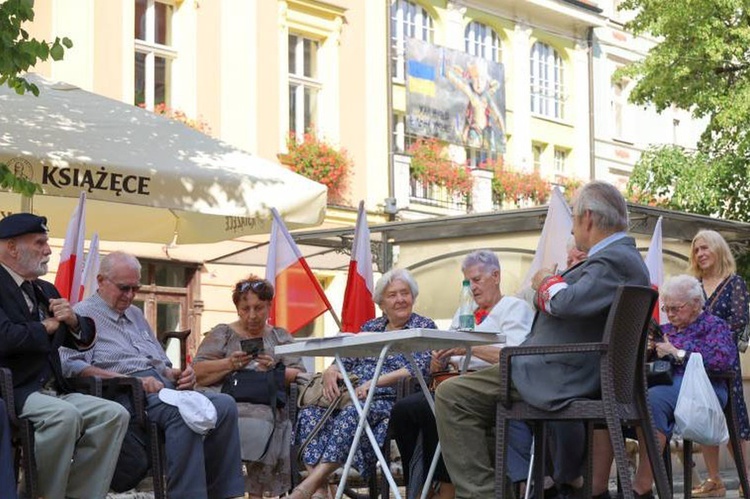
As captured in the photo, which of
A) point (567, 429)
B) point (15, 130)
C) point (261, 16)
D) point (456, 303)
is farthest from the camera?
point (261, 16)

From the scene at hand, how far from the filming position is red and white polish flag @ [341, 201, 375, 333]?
11.3 meters

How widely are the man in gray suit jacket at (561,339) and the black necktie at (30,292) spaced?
1996mm

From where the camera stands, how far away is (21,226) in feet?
24.8

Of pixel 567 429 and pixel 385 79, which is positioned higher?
pixel 385 79

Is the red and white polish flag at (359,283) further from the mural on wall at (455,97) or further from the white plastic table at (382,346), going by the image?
the mural on wall at (455,97)

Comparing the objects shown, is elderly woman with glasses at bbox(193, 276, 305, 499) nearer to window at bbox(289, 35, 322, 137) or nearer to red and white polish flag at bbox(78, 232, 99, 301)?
red and white polish flag at bbox(78, 232, 99, 301)

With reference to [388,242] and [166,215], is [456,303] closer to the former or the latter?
[388,242]

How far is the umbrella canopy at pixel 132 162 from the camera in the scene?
905 cm

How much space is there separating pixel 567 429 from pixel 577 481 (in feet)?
0.97

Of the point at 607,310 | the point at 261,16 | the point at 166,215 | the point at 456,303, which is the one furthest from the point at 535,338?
the point at 261,16

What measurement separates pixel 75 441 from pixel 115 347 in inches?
43.4

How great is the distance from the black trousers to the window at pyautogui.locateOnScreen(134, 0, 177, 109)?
55.9 ft

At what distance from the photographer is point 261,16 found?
27078 millimetres

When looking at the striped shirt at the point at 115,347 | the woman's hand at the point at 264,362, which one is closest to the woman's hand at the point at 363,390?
the woman's hand at the point at 264,362
